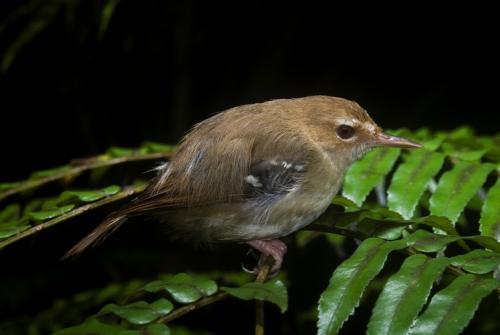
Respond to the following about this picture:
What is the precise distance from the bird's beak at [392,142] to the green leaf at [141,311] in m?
1.28

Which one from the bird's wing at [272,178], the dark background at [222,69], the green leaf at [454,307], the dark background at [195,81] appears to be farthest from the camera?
the dark background at [222,69]

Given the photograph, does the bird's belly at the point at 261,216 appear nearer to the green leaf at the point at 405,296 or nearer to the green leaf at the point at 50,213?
the green leaf at the point at 50,213

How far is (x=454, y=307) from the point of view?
5.62ft

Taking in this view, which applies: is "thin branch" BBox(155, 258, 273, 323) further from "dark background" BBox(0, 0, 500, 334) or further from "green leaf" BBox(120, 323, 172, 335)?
"dark background" BBox(0, 0, 500, 334)

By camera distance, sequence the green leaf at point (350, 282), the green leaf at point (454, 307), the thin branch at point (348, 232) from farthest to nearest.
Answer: the thin branch at point (348, 232) < the green leaf at point (350, 282) < the green leaf at point (454, 307)

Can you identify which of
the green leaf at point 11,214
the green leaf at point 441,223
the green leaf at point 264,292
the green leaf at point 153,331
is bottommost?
Result: the green leaf at point 11,214

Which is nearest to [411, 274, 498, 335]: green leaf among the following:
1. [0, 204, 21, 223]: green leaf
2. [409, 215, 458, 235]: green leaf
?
[409, 215, 458, 235]: green leaf

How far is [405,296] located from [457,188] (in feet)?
2.61

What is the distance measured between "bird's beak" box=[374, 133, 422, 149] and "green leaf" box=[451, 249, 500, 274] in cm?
81

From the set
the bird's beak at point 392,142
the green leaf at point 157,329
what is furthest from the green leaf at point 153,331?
the bird's beak at point 392,142

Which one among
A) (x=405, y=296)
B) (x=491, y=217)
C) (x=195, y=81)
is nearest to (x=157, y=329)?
(x=405, y=296)

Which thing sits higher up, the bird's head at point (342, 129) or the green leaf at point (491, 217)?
the bird's head at point (342, 129)

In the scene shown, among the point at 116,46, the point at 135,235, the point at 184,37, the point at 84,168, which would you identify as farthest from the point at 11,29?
the point at 84,168

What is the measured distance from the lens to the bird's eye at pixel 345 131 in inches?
109
